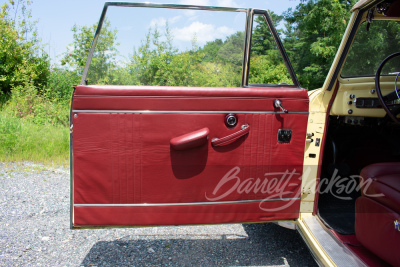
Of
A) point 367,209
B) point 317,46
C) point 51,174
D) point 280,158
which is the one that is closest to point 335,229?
point 367,209

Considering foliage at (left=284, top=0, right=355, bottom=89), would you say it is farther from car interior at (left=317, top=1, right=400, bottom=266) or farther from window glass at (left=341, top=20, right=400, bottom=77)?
window glass at (left=341, top=20, right=400, bottom=77)

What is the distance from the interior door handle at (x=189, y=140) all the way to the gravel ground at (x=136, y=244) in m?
1.26

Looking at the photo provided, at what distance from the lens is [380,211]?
190 centimetres

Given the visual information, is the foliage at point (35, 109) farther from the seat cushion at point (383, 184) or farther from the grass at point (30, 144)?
the seat cushion at point (383, 184)

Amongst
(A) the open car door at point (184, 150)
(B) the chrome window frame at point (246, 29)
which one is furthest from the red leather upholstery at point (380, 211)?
(B) the chrome window frame at point (246, 29)

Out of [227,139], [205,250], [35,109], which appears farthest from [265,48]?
[35,109]

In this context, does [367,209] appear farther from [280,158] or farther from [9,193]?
[9,193]

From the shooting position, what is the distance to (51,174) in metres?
5.30

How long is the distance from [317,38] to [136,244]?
38.0 feet

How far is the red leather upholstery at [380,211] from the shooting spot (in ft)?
5.88

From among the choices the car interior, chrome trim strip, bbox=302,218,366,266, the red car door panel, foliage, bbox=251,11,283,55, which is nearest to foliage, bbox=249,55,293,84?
foliage, bbox=251,11,283,55

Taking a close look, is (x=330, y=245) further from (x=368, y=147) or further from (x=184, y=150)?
(x=368, y=147)

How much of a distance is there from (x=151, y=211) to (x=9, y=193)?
3.26 metres

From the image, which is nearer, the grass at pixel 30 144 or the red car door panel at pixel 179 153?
the red car door panel at pixel 179 153
